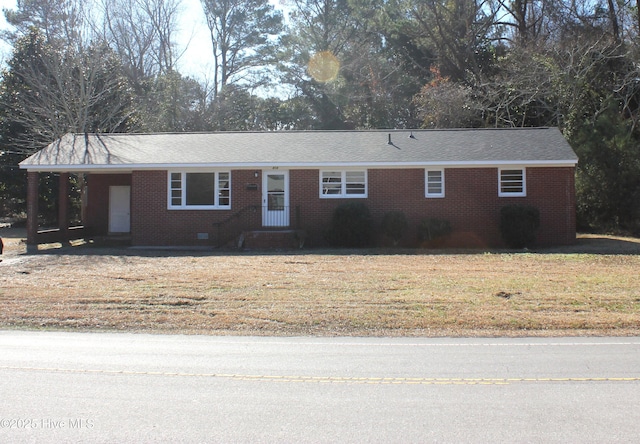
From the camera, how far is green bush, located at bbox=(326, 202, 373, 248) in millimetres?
20359

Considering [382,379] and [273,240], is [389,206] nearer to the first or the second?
[273,240]

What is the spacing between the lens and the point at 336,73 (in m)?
43.8

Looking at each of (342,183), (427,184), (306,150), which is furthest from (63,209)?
(427,184)

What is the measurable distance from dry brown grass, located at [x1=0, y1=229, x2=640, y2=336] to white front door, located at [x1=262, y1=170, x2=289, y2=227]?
4.30m

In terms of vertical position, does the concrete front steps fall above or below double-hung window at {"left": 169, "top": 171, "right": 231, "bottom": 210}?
below

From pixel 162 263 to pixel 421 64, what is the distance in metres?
28.1

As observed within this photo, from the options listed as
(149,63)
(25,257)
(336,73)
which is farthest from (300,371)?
(149,63)

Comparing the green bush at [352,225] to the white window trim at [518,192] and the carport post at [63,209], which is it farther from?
the carport post at [63,209]

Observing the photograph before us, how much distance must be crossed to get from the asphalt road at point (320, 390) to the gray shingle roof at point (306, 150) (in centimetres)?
1315

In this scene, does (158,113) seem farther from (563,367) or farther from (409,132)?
(563,367)

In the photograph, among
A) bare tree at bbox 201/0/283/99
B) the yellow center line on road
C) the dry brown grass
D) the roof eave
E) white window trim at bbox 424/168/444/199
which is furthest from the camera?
bare tree at bbox 201/0/283/99

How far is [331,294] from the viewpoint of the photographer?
12195 mm

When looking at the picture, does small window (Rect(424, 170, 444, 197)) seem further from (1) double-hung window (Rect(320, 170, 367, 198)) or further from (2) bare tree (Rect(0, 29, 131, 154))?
(2) bare tree (Rect(0, 29, 131, 154))

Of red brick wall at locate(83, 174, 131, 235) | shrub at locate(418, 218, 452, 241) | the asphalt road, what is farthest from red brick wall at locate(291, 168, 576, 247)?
the asphalt road
